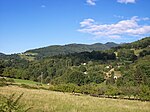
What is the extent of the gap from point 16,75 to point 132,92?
190 feet

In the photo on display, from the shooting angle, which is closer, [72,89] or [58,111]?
[58,111]

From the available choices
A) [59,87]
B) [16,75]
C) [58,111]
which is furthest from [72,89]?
[58,111]

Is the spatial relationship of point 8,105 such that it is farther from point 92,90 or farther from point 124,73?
point 124,73

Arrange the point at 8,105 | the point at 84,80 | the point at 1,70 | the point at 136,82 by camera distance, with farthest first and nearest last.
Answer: the point at 84,80, the point at 136,82, the point at 1,70, the point at 8,105

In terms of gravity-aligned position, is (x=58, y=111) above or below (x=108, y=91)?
above

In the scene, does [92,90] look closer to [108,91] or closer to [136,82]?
[108,91]

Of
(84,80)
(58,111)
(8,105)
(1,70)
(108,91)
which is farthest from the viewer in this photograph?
(84,80)

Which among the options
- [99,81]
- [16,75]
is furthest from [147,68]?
[16,75]

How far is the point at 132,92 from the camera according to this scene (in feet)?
311

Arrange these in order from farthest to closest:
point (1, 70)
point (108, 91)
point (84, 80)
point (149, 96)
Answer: point (84, 80) → point (1, 70) → point (108, 91) → point (149, 96)

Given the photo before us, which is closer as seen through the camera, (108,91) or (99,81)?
(108,91)

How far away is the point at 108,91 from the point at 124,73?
88.5 metres

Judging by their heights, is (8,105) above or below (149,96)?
above

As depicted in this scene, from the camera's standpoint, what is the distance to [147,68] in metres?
176
